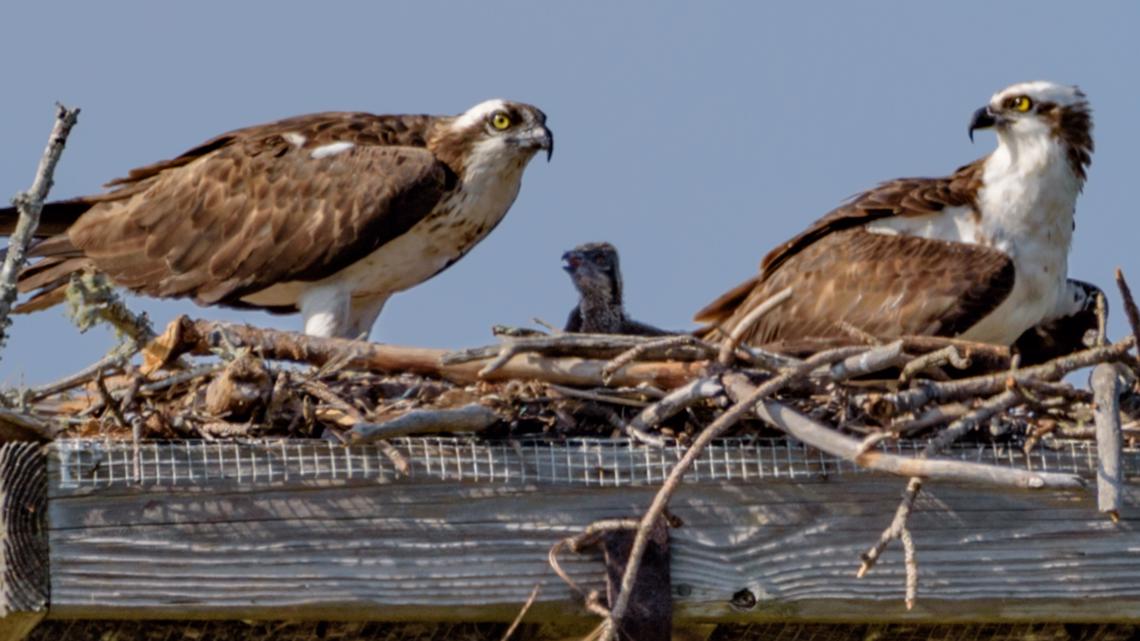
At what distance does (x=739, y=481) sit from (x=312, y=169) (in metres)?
3.41

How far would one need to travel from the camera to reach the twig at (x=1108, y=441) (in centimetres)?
394

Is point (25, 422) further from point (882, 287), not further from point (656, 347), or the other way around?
point (882, 287)

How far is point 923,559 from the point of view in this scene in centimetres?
419

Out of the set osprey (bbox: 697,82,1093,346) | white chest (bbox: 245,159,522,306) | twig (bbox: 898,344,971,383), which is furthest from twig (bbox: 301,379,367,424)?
white chest (bbox: 245,159,522,306)

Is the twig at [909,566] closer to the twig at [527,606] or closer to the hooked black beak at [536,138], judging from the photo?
the twig at [527,606]

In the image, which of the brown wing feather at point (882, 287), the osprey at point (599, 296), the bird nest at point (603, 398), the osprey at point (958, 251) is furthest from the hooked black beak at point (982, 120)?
the bird nest at point (603, 398)

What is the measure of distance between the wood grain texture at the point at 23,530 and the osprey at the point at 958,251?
10.8 ft

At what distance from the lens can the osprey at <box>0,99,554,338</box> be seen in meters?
7.00

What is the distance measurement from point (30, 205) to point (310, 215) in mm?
3674

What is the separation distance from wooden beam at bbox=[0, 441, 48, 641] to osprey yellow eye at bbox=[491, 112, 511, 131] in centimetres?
387

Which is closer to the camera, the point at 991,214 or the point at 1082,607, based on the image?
Answer: the point at 1082,607

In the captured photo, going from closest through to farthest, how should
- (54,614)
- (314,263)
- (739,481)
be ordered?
(54,614) → (739,481) → (314,263)

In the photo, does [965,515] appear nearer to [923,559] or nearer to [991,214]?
[923,559]

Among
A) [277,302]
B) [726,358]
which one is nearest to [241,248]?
[277,302]
